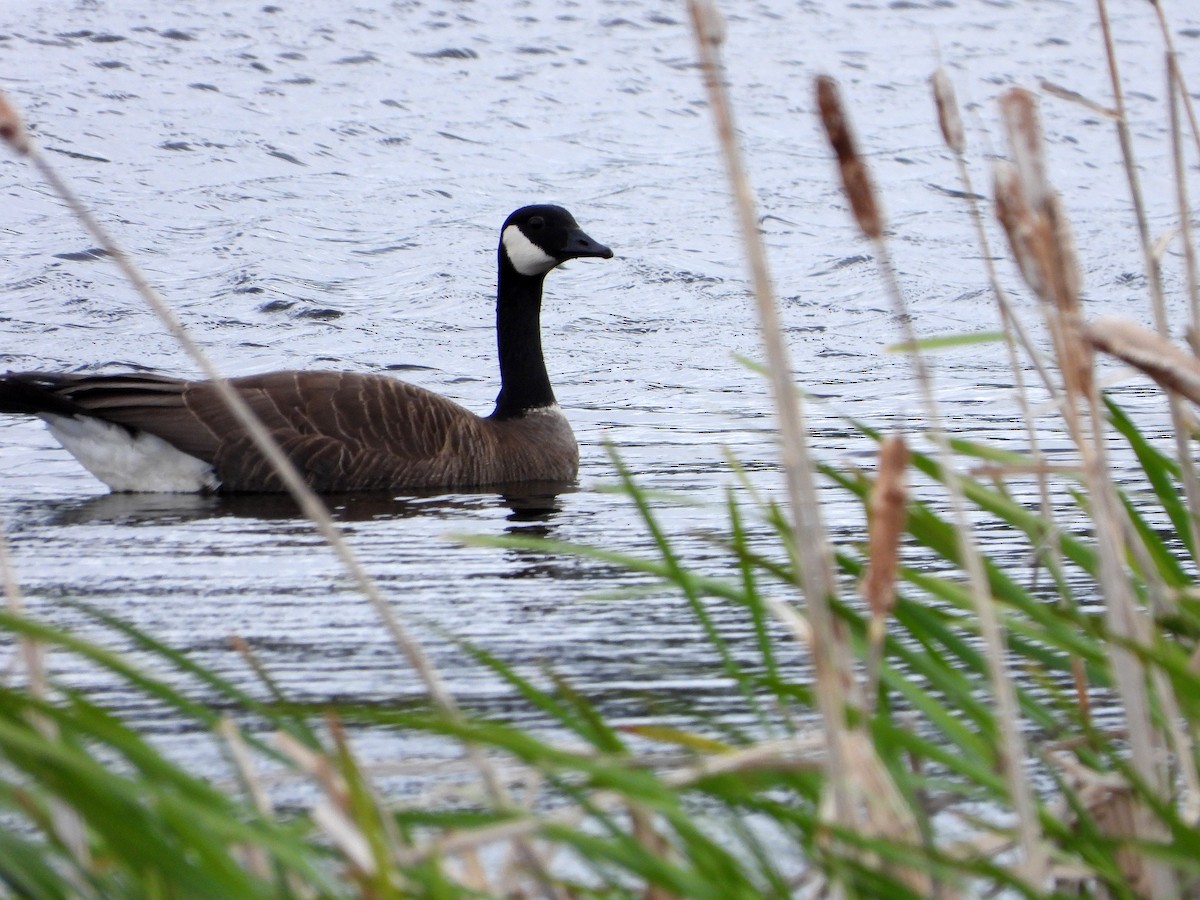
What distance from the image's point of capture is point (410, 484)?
8766 millimetres

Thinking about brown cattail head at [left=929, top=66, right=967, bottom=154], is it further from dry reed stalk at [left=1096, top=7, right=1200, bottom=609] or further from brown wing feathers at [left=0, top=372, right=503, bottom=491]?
brown wing feathers at [left=0, top=372, right=503, bottom=491]

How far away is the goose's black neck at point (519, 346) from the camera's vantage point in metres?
9.68

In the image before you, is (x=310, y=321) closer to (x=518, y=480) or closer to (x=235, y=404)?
(x=518, y=480)

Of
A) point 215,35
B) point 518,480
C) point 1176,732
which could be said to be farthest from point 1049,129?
point 1176,732

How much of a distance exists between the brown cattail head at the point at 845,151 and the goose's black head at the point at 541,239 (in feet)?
25.8

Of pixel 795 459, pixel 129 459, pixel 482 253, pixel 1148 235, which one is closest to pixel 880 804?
pixel 795 459

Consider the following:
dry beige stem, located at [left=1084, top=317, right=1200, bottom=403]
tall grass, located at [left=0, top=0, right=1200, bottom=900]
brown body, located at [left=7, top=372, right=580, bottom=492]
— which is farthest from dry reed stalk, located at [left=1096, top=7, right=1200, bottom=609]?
brown body, located at [left=7, top=372, right=580, bottom=492]

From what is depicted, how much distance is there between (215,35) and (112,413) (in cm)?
1496

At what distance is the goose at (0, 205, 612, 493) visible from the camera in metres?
8.41

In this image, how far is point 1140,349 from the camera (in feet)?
Result: 5.96

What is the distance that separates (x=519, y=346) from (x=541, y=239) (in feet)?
1.92

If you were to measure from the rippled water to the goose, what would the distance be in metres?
0.25

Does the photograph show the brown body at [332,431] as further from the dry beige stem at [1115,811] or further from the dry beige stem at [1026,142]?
the dry beige stem at [1026,142]

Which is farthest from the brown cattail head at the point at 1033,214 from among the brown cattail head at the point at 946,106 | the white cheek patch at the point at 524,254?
the white cheek patch at the point at 524,254
